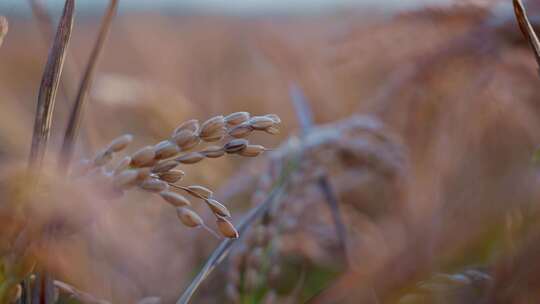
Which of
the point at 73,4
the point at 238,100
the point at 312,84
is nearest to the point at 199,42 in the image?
the point at 238,100

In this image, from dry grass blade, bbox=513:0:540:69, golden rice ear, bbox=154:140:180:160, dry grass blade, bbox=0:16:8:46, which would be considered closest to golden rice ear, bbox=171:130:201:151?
golden rice ear, bbox=154:140:180:160

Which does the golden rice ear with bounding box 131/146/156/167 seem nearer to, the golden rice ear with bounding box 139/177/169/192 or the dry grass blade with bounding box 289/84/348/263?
the golden rice ear with bounding box 139/177/169/192

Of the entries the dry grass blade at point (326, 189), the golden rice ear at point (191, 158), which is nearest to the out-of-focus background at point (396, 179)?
the dry grass blade at point (326, 189)

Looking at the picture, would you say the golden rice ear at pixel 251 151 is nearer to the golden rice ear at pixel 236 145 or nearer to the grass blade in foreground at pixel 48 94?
the golden rice ear at pixel 236 145

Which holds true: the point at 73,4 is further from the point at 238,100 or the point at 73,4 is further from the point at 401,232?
the point at 238,100

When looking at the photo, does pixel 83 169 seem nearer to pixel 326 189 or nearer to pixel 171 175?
pixel 171 175

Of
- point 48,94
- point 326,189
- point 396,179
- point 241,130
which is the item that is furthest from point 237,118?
point 396,179
